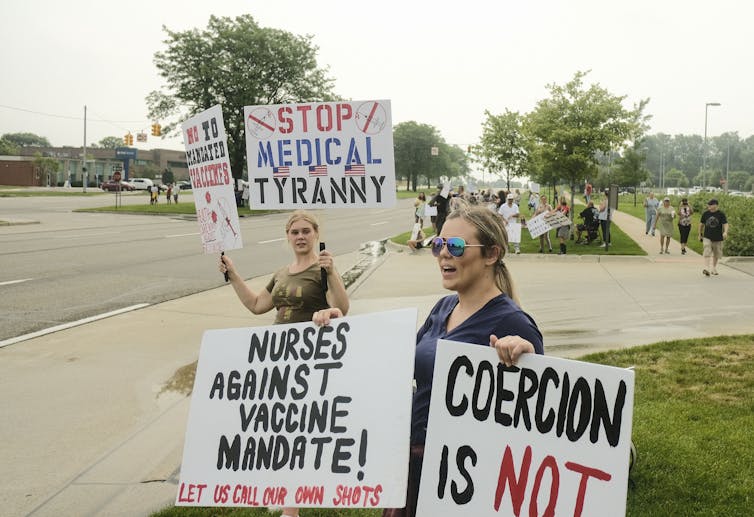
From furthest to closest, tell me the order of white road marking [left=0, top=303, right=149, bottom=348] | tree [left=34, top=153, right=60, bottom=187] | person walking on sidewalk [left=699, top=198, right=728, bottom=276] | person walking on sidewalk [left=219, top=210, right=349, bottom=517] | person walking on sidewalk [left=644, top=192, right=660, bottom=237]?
tree [left=34, top=153, right=60, bottom=187] → person walking on sidewalk [left=644, top=192, right=660, bottom=237] → person walking on sidewalk [left=699, top=198, right=728, bottom=276] → white road marking [left=0, top=303, right=149, bottom=348] → person walking on sidewalk [left=219, top=210, right=349, bottom=517]

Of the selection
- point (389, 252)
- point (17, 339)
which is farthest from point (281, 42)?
point (17, 339)

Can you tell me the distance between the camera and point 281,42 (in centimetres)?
4794

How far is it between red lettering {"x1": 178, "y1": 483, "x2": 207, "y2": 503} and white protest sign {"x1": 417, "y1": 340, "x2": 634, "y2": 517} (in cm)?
99

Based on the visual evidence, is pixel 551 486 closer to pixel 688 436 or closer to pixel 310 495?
pixel 310 495

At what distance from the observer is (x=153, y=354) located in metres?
8.10

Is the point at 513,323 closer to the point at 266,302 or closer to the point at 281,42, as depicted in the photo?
the point at 266,302

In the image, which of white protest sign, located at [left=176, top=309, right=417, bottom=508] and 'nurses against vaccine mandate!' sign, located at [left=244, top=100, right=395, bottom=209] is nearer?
white protest sign, located at [left=176, top=309, right=417, bottom=508]

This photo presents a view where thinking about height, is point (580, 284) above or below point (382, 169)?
below

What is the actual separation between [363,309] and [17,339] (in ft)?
16.2

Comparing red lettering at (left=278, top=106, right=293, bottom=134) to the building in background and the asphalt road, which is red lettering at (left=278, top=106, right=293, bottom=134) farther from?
the building in background

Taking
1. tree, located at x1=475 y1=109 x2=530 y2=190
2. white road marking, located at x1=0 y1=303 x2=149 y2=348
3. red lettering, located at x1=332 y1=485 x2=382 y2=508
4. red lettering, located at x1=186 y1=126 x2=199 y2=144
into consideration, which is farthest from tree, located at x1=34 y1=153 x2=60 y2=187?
red lettering, located at x1=332 y1=485 x2=382 y2=508

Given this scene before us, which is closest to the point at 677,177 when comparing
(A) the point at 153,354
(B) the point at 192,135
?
(A) the point at 153,354

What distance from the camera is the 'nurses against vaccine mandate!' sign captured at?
420 centimetres

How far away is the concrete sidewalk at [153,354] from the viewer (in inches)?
183
